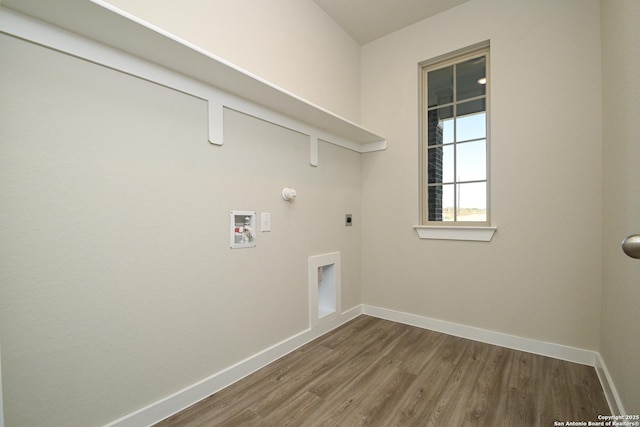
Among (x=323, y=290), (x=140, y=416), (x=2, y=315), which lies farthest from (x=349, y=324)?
(x=2, y=315)

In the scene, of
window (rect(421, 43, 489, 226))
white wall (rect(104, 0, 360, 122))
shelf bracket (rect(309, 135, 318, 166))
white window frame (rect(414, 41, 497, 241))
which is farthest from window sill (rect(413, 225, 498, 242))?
white wall (rect(104, 0, 360, 122))

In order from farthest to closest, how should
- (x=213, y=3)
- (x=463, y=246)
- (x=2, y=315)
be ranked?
(x=463, y=246) < (x=213, y=3) < (x=2, y=315)

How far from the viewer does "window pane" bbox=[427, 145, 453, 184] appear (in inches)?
112

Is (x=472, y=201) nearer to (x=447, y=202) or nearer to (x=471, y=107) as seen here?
(x=447, y=202)

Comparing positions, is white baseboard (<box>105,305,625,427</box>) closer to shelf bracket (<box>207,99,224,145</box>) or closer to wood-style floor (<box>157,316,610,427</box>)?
wood-style floor (<box>157,316,610,427</box>)

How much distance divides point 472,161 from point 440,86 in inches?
34.8

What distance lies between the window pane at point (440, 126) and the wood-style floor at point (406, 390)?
6.59ft

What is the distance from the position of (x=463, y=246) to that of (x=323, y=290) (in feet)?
4.83

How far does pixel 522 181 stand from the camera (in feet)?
7.79

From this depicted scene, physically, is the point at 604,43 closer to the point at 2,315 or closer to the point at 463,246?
the point at 463,246

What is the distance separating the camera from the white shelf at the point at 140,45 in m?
1.17

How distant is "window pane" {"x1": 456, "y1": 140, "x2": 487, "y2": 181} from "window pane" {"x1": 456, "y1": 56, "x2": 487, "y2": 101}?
488 millimetres

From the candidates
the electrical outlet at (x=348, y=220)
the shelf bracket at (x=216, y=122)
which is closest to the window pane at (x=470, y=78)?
the electrical outlet at (x=348, y=220)

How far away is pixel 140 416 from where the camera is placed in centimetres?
150
